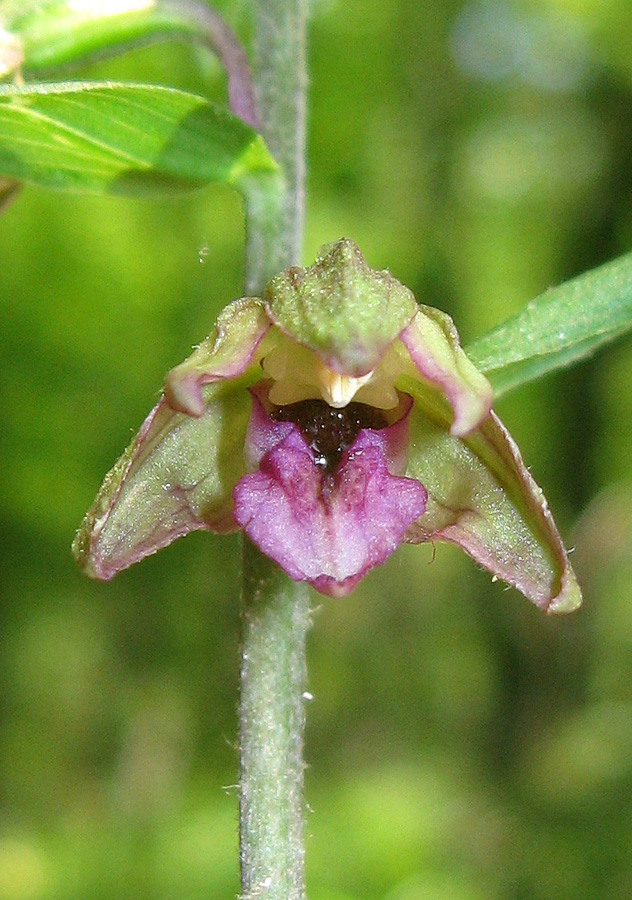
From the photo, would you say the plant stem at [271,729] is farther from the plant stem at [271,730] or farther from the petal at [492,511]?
the petal at [492,511]

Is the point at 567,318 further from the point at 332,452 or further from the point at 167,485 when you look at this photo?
the point at 167,485

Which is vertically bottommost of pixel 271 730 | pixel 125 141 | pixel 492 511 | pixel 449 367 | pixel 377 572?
pixel 377 572

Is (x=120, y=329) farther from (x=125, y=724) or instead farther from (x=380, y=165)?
(x=125, y=724)

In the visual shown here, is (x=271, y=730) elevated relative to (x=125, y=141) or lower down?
lower down

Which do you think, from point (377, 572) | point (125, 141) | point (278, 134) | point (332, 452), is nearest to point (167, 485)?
point (332, 452)

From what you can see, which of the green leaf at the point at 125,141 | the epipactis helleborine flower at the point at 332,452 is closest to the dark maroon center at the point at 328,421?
the epipactis helleborine flower at the point at 332,452

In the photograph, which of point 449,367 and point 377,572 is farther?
point 377,572
